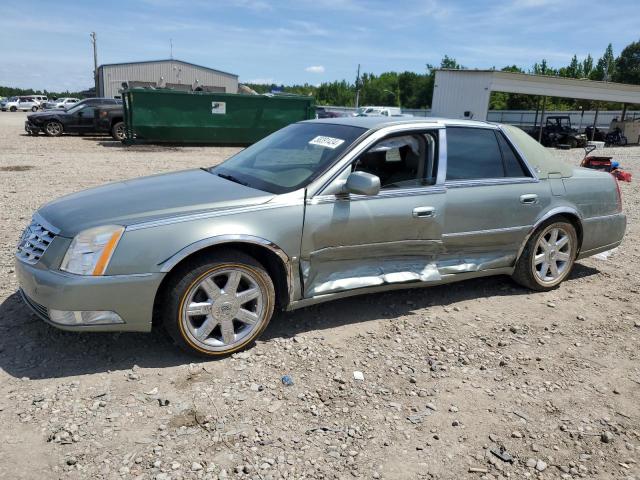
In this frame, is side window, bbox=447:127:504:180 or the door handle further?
side window, bbox=447:127:504:180

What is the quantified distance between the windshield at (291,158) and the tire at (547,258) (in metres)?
2.03

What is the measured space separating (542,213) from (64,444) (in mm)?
4188

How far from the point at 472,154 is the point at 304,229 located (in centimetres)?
184

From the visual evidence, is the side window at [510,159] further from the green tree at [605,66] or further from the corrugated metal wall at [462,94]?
the green tree at [605,66]

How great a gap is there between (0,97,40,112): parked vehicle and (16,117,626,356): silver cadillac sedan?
59.0 metres

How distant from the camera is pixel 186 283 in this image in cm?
331

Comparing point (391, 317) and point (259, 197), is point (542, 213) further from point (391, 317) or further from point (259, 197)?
point (259, 197)

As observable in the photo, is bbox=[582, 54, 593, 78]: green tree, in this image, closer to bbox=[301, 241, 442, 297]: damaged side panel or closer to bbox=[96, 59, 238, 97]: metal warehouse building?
bbox=[96, 59, 238, 97]: metal warehouse building

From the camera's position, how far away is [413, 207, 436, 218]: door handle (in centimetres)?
413

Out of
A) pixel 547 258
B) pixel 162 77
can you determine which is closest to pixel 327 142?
pixel 547 258

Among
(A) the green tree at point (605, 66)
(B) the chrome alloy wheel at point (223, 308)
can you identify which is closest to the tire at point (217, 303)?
(B) the chrome alloy wheel at point (223, 308)

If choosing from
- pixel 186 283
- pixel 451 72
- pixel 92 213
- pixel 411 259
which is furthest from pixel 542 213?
pixel 451 72

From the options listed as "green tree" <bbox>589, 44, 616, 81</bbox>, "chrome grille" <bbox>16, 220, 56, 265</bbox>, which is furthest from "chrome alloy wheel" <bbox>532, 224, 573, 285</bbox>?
"green tree" <bbox>589, 44, 616, 81</bbox>

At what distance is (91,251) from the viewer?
3158mm
